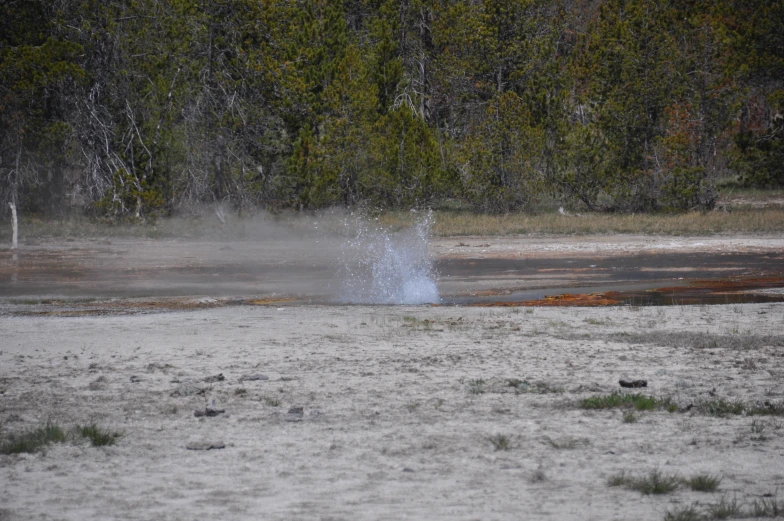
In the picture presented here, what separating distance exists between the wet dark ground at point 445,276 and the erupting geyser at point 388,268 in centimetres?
34

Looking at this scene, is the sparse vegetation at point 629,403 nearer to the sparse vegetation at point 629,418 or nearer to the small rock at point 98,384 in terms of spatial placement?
the sparse vegetation at point 629,418

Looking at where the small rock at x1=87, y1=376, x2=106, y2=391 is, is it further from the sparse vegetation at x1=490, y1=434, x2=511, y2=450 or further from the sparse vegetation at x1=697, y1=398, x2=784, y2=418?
the sparse vegetation at x1=697, y1=398, x2=784, y2=418

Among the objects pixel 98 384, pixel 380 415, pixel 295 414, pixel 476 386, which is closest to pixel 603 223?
pixel 476 386

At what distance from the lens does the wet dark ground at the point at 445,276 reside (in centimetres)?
1656

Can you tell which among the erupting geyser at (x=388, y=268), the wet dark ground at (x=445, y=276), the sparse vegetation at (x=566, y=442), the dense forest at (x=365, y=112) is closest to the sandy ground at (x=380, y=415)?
the sparse vegetation at (x=566, y=442)

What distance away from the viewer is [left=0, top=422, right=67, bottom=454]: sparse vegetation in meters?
7.14

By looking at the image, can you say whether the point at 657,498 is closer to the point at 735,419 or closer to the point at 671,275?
the point at 735,419

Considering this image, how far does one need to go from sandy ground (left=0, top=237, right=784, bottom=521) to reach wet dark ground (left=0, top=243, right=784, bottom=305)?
9.41 feet

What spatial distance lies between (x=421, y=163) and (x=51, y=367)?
77.7ft

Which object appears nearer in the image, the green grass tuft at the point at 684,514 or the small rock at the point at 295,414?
the green grass tuft at the point at 684,514

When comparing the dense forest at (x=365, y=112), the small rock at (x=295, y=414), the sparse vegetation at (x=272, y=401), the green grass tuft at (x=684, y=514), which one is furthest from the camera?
the dense forest at (x=365, y=112)

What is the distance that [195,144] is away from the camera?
103ft

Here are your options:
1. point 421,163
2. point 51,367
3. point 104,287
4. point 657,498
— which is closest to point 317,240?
point 421,163

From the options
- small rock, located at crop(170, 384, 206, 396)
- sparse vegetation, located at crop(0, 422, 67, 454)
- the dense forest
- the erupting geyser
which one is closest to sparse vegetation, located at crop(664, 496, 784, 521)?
sparse vegetation, located at crop(0, 422, 67, 454)
